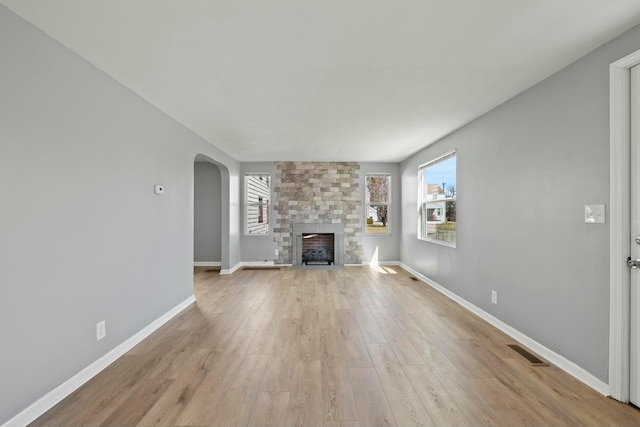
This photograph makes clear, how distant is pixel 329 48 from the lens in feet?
6.45

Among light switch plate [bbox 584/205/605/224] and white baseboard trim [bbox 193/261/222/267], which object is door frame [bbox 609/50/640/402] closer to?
light switch plate [bbox 584/205/605/224]

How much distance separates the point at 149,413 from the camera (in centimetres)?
175

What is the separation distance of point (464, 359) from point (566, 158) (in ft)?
5.97

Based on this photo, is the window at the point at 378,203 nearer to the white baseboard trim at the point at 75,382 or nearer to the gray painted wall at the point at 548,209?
the gray painted wall at the point at 548,209

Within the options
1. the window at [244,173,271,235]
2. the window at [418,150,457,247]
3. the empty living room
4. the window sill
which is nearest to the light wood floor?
the empty living room

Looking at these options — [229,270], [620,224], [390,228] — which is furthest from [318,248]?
[620,224]

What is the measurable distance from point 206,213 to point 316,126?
154 inches

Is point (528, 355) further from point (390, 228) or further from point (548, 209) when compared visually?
point (390, 228)

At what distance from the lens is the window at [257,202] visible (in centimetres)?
658

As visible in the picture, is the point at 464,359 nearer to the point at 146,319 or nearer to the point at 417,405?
the point at 417,405

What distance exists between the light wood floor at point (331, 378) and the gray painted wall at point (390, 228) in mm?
3117

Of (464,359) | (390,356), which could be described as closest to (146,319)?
(390,356)

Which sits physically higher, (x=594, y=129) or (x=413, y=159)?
(x=413, y=159)

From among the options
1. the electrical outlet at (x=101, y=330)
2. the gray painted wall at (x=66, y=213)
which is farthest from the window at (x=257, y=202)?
the electrical outlet at (x=101, y=330)
